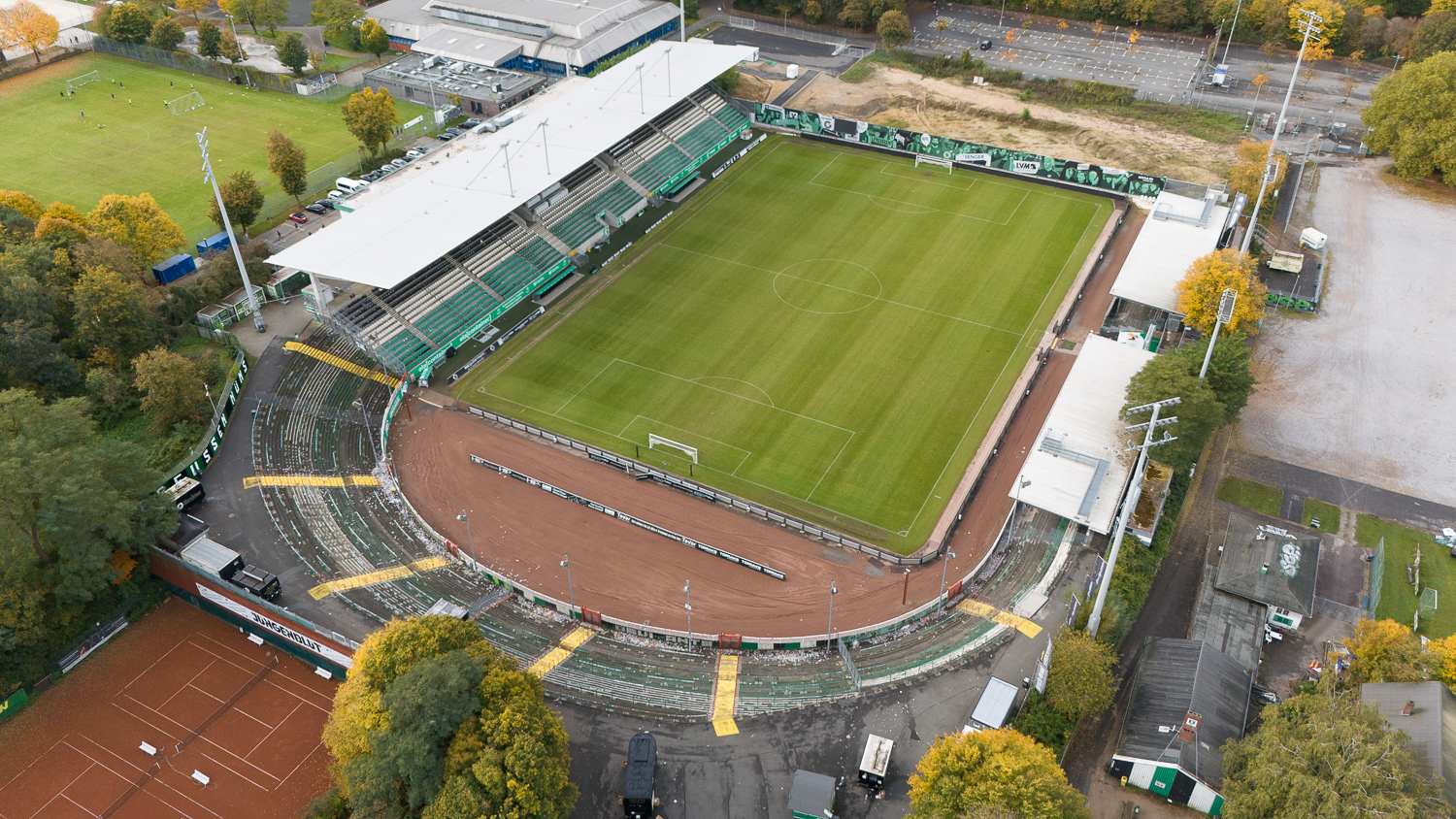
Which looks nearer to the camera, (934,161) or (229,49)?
(934,161)

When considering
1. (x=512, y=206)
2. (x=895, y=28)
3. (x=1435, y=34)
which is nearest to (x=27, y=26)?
(x=512, y=206)

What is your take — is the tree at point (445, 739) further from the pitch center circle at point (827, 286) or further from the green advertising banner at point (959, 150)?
the green advertising banner at point (959, 150)

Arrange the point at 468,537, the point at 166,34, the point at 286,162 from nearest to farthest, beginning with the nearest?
the point at 468,537 → the point at 286,162 → the point at 166,34

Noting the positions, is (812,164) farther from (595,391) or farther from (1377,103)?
A: (1377,103)

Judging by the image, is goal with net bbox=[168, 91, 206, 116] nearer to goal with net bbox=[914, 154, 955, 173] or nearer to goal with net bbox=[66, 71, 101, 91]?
goal with net bbox=[66, 71, 101, 91]

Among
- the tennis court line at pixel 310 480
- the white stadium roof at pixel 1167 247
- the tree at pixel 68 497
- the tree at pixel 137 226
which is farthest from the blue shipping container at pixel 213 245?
the white stadium roof at pixel 1167 247

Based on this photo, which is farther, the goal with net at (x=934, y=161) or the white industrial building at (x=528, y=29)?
the white industrial building at (x=528, y=29)

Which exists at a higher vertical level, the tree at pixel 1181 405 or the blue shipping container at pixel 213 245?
the tree at pixel 1181 405

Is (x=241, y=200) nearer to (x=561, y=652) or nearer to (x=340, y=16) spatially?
(x=340, y=16)
